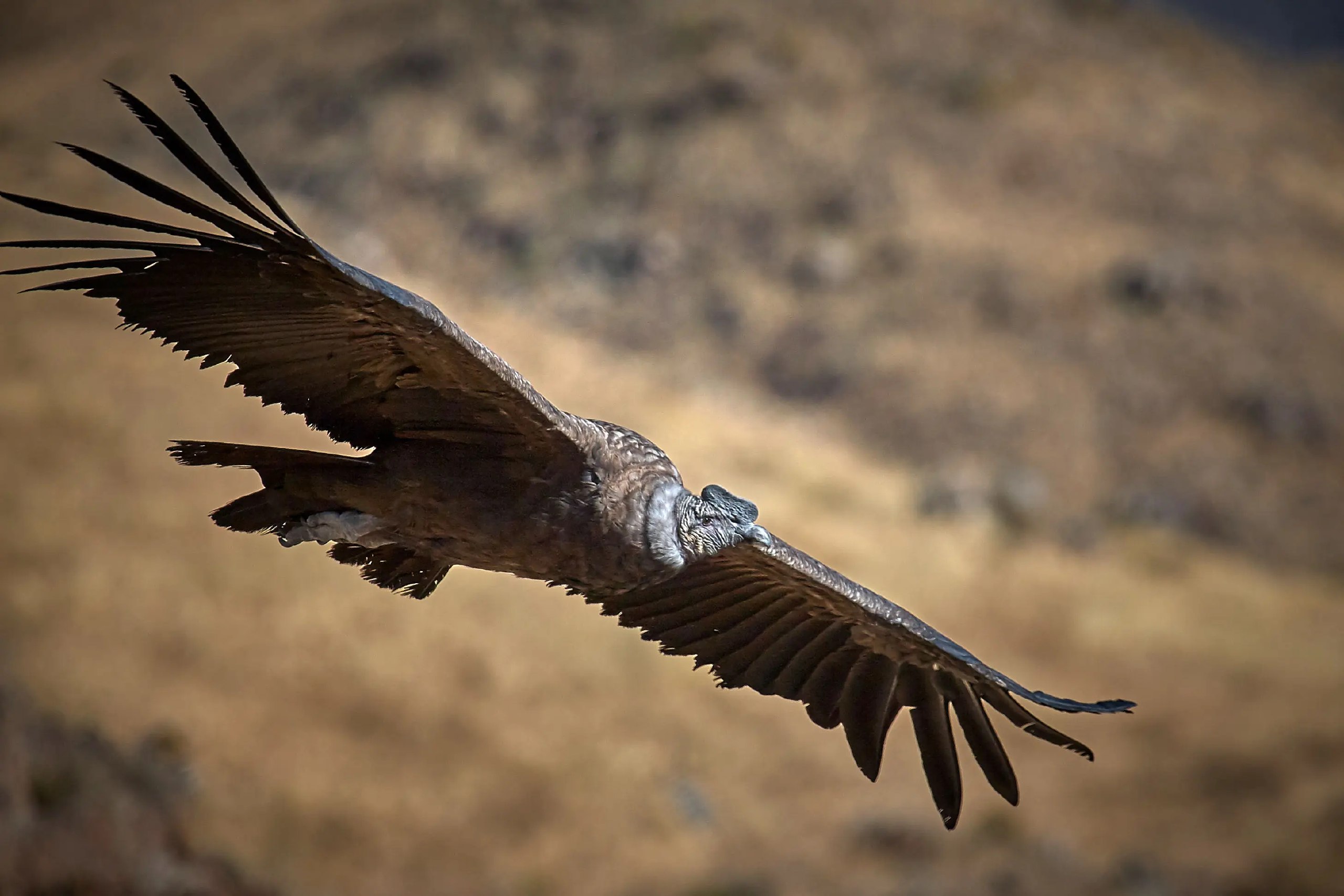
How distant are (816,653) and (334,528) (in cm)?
294

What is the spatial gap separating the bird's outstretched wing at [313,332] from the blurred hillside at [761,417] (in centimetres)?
1008

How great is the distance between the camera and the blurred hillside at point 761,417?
20453mm

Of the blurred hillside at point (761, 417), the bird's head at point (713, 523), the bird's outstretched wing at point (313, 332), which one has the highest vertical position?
the blurred hillside at point (761, 417)

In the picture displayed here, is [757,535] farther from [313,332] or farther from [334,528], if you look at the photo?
[313,332]

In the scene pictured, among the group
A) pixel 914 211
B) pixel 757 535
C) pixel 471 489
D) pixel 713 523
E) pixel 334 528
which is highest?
pixel 914 211

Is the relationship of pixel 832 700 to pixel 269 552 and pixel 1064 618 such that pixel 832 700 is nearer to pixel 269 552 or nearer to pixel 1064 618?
pixel 269 552

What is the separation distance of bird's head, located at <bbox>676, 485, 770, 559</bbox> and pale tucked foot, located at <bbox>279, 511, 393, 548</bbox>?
4.76 feet

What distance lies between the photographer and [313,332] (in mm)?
6352

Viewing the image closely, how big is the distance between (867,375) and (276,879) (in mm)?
35124

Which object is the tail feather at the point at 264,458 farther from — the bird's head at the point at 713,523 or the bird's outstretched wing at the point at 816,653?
the bird's outstretched wing at the point at 816,653

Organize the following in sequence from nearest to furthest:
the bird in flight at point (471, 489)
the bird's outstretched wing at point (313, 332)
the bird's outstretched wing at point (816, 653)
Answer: the bird's outstretched wing at point (313, 332)
the bird in flight at point (471, 489)
the bird's outstretched wing at point (816, 653)

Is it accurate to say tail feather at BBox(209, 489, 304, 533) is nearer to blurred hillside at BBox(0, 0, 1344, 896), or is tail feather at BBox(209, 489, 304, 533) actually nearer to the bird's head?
the bird's head

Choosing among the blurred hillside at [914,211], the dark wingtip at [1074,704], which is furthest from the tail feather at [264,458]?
the blurred hillside at [914,211]

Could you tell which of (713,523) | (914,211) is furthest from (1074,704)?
(914,211)
